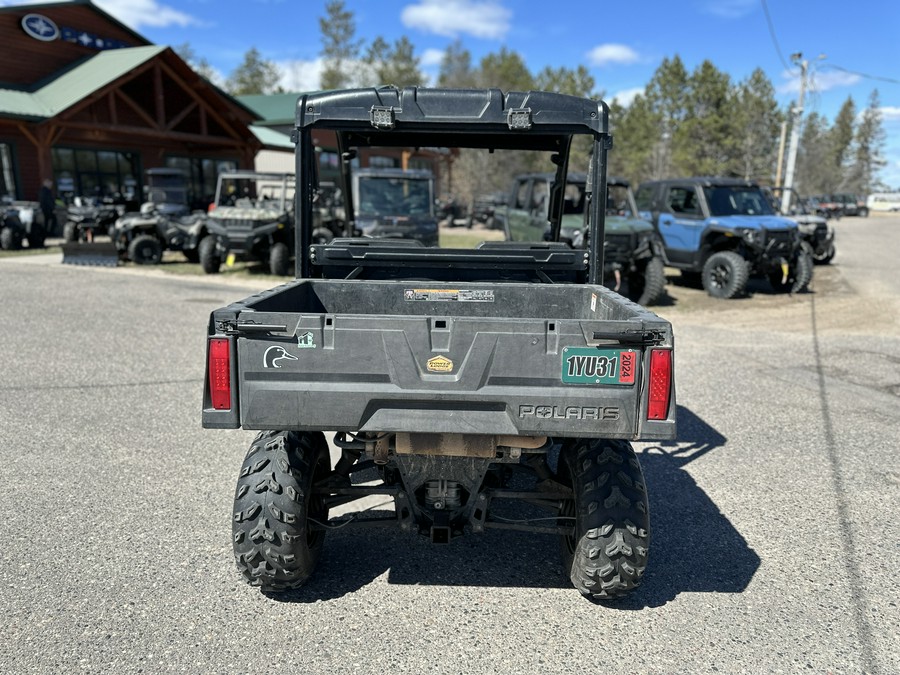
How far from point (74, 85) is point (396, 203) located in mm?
14425

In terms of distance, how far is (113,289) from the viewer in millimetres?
12172

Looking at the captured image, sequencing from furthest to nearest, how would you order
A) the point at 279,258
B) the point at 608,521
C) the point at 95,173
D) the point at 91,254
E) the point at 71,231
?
the point at 95,173 → the point at 71,231 → the point at 91,254 → the point at 279,258 → the point at 608,521

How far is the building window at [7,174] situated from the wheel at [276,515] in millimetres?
22506

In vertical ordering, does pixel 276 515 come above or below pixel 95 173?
below

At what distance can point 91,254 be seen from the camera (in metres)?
15.2

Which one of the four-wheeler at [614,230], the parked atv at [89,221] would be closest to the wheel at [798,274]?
the four-wheeler at [614,230]

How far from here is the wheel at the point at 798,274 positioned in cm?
1269

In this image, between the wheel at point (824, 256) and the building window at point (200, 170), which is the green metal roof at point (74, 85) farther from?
the wheel at point (824, 256)

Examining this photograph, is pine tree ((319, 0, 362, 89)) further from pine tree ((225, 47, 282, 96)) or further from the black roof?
the black roof

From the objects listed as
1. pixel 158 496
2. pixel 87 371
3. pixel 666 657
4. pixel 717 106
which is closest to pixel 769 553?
pixel 666 657

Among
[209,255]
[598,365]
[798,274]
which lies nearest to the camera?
[598,365]

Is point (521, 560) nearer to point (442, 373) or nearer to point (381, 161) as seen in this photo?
point (442, 373)

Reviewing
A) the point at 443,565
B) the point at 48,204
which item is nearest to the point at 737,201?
the point at 443,565

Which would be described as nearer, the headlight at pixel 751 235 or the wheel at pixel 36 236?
the headlight at pixel 751 235
